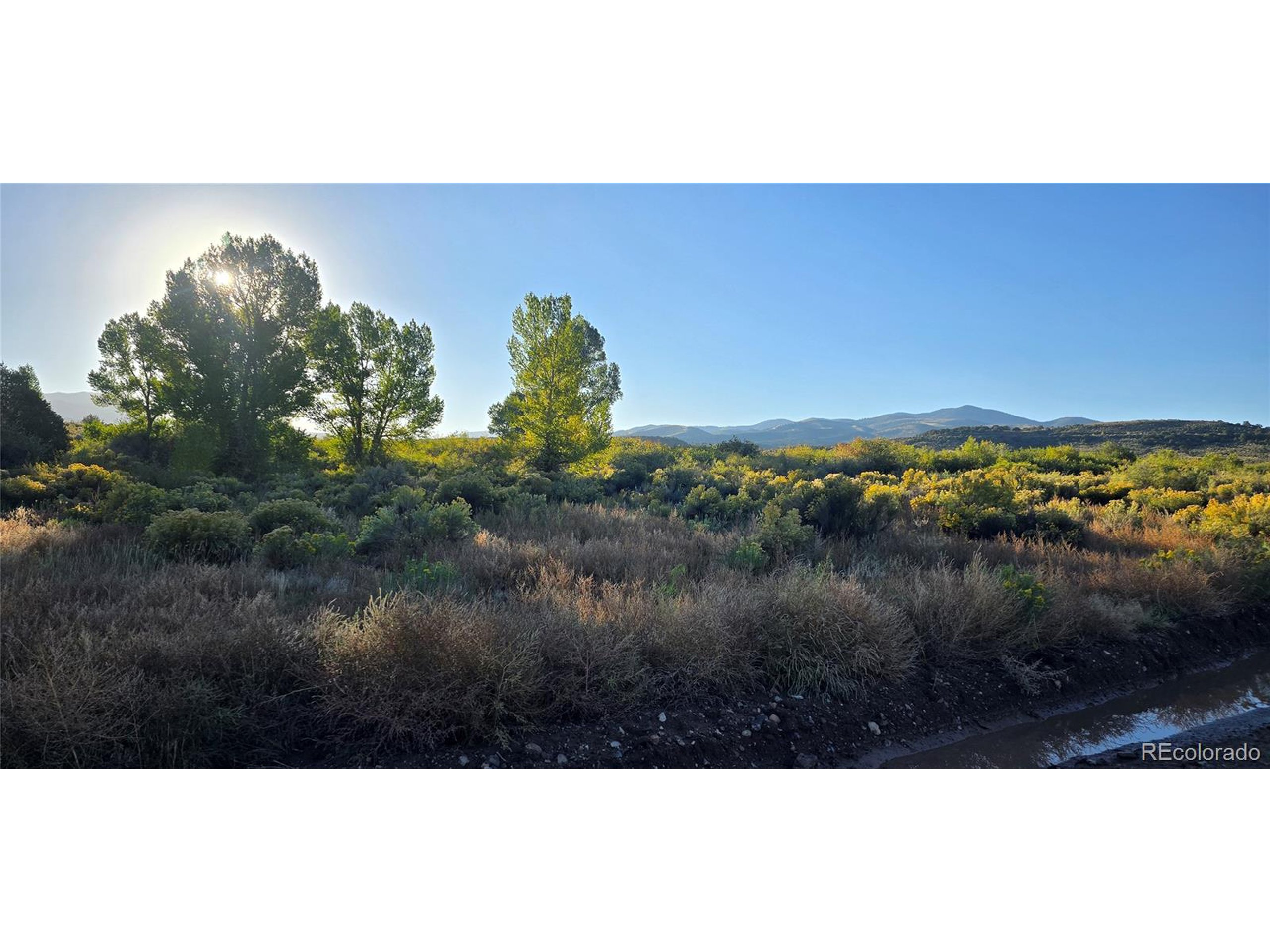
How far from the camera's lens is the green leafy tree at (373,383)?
1062 inches

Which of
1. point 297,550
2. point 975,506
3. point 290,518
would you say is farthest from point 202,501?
point 975,506

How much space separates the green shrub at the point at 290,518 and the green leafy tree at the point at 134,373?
18.0 m

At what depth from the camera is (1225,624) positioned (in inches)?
291

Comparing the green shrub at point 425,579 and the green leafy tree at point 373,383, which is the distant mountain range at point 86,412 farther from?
the green shrub at point 425,579

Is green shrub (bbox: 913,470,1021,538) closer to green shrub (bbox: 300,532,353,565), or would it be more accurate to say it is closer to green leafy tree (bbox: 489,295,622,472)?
green shrub (bbox: 300,532,353,565)

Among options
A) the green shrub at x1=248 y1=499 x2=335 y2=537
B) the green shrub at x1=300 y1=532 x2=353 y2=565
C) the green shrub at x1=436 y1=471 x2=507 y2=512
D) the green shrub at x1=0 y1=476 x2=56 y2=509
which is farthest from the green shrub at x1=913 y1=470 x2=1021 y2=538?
the green shrub at x1=0 y1=476 x2=56 y2=509

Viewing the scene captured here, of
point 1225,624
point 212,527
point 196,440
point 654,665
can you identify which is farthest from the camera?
point 196,440

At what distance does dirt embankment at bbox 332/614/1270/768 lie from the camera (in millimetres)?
3945

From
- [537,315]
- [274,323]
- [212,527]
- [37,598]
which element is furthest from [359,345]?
[37,598]

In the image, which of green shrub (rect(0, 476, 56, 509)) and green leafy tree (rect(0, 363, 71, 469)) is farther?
green leafy tree (rect(0, 363, 71, 469))

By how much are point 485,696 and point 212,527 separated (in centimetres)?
477

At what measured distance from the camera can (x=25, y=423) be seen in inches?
682

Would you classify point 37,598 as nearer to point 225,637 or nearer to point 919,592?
point 225,637

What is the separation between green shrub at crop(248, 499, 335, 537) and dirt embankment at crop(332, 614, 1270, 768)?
18.0 feet
